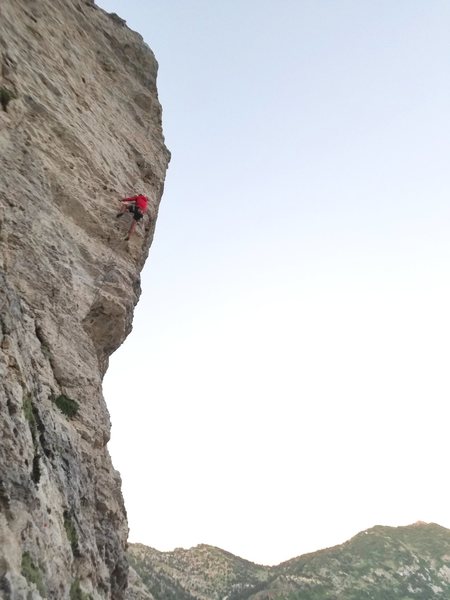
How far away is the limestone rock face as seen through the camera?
8781 millimetres

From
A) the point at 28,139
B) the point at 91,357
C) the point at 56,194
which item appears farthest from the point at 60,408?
the point at 28,139

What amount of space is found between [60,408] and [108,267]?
6385 mm

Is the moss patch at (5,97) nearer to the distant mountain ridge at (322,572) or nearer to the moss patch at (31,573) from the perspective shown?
the moss patch at (31,573)

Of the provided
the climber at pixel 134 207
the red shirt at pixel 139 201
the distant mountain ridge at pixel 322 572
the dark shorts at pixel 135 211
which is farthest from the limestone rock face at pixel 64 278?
the distant mountain ridge at pixel 322 572

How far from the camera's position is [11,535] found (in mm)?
7355

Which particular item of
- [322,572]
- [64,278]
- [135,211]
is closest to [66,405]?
[64,278]

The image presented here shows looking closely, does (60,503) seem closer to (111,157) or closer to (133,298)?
(133,298)

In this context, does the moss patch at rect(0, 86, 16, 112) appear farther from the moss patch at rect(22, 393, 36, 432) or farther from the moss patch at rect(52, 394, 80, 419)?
the moss patch at rect(22, 393, 36, 432)

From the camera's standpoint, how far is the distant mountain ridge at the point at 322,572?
102875 millimetres

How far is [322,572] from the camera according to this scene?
119m

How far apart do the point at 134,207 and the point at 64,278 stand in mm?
5550

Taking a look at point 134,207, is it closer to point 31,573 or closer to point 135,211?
point 135,211

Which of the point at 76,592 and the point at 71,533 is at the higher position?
the point at 71,533

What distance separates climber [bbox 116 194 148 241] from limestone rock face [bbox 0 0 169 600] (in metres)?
0.31
